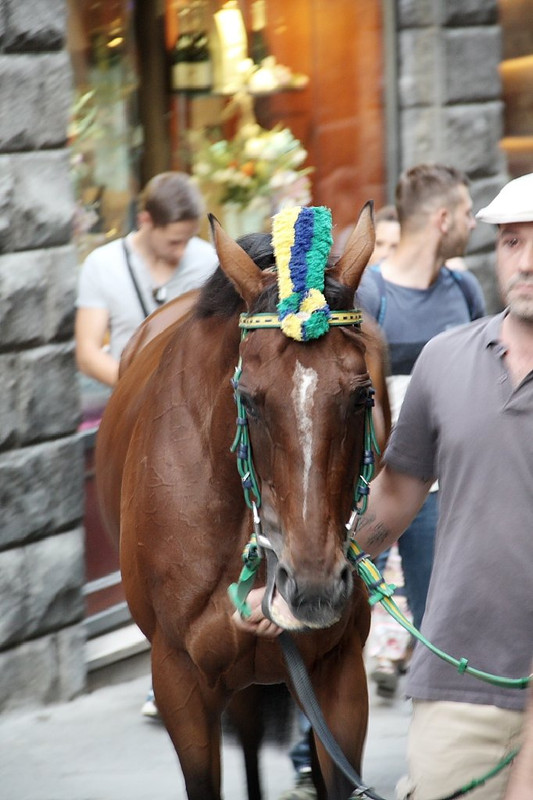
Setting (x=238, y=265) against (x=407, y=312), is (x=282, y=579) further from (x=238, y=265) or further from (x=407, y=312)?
(x=407, y=312)

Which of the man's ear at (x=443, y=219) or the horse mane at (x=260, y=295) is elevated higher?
the horse mane at (x=260, y=295)

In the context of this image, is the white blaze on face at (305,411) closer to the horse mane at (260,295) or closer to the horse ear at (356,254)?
the horse mane at (260,295)

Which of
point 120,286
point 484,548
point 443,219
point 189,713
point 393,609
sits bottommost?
point 189,713

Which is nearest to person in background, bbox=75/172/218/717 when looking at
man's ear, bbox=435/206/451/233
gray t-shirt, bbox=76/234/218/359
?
gray t-shirt, bbox=76/234/218/359

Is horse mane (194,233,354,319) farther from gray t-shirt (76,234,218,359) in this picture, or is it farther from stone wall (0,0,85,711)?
gray t-shirt (76,234,218,359)

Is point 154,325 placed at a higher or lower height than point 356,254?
lower

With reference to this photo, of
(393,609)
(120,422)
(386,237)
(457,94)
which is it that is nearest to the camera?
(393,609)

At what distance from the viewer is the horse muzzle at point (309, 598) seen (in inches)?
110

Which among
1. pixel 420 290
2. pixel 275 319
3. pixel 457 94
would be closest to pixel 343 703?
pixel 275 319

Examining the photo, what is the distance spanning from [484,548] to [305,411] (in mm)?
450

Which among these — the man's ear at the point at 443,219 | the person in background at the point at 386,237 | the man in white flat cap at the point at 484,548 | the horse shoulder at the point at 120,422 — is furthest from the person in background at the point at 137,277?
the man in white flat cap at the point at 484,548

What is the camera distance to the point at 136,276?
219 inches

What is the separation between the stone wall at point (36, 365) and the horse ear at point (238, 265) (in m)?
2.21

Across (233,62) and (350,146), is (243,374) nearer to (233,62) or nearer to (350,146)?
(233,62)
